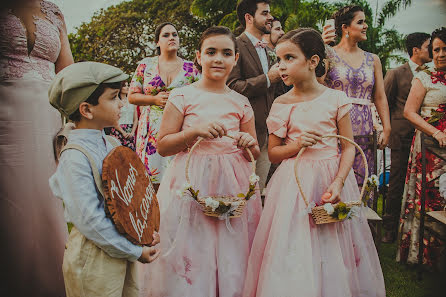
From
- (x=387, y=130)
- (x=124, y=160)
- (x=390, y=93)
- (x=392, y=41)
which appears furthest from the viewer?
(x=392, y=41)

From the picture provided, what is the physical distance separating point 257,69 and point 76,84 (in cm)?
227

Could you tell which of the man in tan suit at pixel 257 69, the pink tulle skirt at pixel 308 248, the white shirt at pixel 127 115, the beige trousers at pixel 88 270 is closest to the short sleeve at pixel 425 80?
the man in tan suit at pixel 257 69

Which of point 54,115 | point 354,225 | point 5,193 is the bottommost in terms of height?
point 354,225

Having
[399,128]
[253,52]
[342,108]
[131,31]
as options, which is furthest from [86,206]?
[131,31]

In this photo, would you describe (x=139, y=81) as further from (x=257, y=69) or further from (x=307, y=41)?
(x=307, y=41)

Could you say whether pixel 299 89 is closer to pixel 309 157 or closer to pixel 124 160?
pixel 309 157

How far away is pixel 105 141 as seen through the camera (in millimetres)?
2100

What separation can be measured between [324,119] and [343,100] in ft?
0.69

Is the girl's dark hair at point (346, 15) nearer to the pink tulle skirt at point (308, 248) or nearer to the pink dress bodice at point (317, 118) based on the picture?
the pink dress bodice at point (317, 118)

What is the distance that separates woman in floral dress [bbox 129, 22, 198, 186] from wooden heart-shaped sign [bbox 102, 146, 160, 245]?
182cm

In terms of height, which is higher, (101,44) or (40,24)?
(101,44)

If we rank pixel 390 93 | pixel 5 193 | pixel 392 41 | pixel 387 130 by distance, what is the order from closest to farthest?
pixel 5 193 < pixel 387 130 < pixel 390 93 < pixel 392 41

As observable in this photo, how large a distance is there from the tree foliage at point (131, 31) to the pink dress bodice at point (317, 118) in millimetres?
16548

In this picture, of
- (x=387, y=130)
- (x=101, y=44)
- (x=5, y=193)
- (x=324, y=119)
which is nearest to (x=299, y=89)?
(x=324, y=119)
